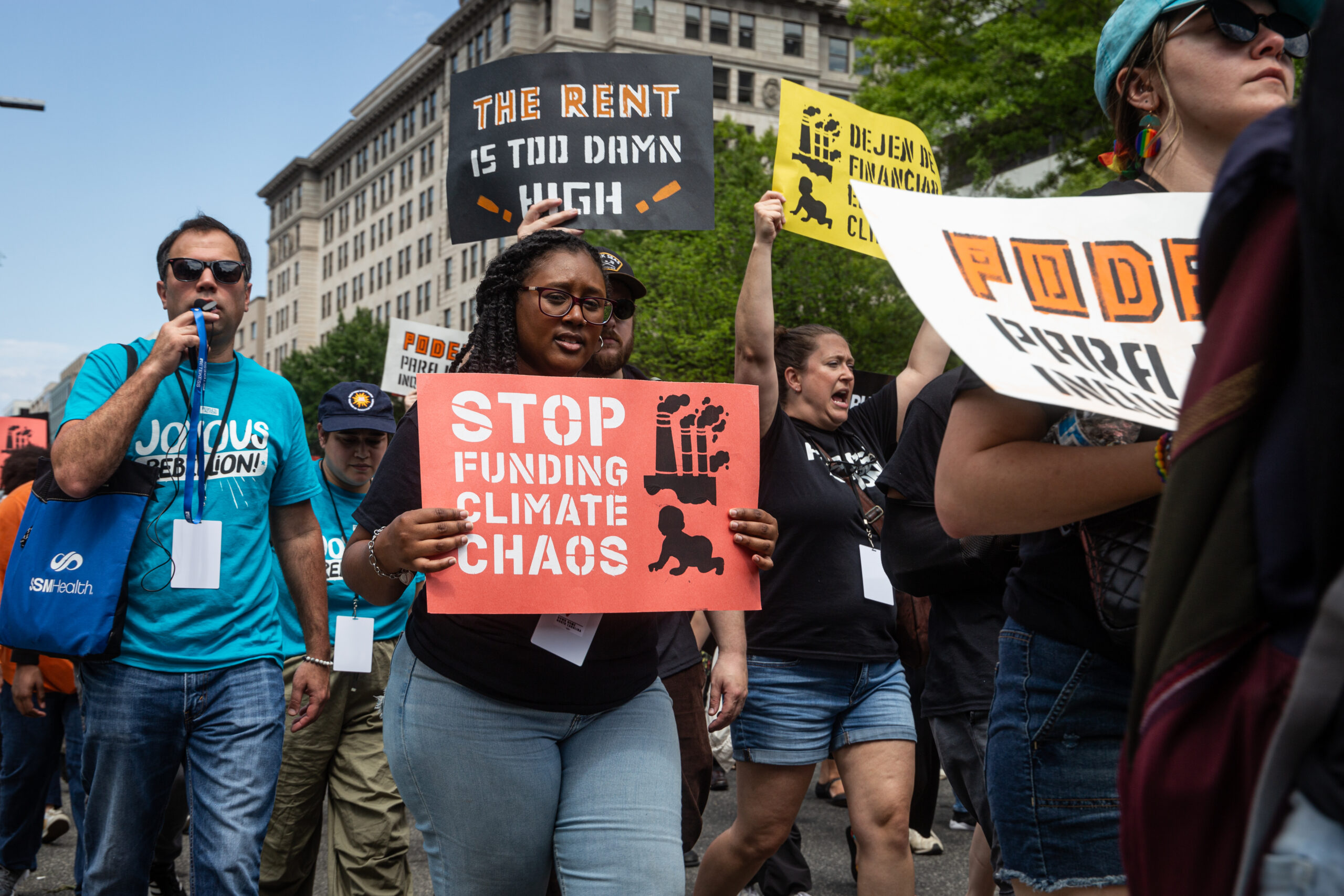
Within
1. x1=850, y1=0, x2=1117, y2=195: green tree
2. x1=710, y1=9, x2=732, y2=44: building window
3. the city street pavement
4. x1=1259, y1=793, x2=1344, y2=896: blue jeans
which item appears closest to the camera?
x1=1259, y1=793, x2=1344, y2=896: blue jeans

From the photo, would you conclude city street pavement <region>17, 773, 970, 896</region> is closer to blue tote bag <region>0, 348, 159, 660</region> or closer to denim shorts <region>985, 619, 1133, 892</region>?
blue tote bag <region>0, 348, 159, 660</region>

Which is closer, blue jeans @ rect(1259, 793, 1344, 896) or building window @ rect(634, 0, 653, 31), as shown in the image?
blue jeans @ rect(1259, 793, 1344, 896)

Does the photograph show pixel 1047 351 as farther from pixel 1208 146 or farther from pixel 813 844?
pixel 813 844

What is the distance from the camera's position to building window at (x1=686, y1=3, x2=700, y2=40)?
55.4 meters

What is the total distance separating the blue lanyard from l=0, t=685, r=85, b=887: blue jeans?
222cm

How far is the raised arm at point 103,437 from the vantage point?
3234mm

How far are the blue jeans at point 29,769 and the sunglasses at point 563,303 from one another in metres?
3.48

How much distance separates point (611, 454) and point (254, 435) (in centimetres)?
150

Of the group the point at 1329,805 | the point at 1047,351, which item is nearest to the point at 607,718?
the point at 1047,351

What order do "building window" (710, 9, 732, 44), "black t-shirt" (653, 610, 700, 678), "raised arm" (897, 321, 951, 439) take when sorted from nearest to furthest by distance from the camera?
"black t-shirt" (653, 610, 700, 678) → "raised arm" (897, 321, 951, 439) → "building window" (710, 9, 732, 44)

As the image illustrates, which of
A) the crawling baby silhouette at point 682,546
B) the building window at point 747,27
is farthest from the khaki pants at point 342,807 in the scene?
the building window at point 747,27

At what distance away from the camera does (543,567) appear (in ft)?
8.52

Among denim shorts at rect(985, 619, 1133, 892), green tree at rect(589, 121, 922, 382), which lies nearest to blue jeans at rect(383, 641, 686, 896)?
denim shorts at rect(985, 619, 1133, 892)

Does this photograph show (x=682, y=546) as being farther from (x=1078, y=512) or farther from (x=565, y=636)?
(x=1078, y=512)
